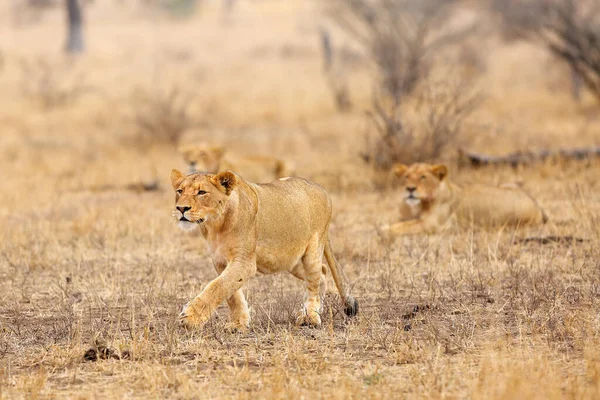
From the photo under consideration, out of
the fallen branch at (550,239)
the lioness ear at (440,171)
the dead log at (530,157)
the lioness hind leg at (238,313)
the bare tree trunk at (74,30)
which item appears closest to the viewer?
the lioness hind leg at (238,313)

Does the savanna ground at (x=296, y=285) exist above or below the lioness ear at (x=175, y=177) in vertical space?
below

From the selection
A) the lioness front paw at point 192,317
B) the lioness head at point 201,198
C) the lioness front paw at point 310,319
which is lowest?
the lioness front paw at point 310,319

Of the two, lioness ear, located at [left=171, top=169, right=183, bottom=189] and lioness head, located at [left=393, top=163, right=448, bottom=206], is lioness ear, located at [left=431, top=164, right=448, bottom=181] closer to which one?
lioness head, located at [left=393, top=163, right=448, bottom=206]

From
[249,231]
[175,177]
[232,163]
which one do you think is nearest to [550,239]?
[249,231]

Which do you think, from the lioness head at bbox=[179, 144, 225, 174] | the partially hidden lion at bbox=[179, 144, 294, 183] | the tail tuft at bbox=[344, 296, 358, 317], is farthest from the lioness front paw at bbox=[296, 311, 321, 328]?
the lioness head at bbox=[179, 144, 225, 174]

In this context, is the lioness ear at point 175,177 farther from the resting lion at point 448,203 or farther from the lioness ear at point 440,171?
the lioness ear at point 440,171

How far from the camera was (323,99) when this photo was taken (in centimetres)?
2134

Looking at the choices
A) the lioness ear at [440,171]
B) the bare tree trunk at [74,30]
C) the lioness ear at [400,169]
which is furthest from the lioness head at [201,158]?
the bare tree trunk at [74,30]

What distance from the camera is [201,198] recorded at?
5.11m

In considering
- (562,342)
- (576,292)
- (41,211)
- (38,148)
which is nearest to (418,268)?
(576,292)

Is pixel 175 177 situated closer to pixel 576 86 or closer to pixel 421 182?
pixel 421 182

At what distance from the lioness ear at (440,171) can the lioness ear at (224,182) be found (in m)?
4.12

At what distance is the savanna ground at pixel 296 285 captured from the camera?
15.3 ft

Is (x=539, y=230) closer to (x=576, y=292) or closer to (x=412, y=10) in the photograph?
(x=576, y=292)
